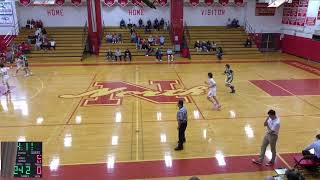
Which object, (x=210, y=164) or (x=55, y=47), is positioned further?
(x=55, y=47)

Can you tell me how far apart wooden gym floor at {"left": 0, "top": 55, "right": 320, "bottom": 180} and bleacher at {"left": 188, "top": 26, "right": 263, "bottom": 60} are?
6103mm

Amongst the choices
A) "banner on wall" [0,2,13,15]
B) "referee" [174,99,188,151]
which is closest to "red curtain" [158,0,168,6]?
"banner on wall" [0,2,13,15]

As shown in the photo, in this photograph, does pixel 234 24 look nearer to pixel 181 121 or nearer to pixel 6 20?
pixel 6 20

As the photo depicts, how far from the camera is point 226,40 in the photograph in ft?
92.5

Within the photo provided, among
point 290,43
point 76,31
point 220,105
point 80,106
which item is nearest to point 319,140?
point 220,105

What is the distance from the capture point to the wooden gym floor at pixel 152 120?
27.0 ft

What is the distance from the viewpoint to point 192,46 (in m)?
27.2

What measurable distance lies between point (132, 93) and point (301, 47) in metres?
17.5

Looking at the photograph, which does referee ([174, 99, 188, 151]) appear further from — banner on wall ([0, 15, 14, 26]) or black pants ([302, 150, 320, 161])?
banner on wall ([0, 15, 14, 26])

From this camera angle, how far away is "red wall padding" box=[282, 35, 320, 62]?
79.3 feet

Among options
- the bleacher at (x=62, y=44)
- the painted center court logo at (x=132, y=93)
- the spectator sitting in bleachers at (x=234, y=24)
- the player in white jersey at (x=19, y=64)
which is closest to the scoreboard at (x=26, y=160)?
the painted center court logo at (x=132, y=93)

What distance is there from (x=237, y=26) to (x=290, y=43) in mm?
5041

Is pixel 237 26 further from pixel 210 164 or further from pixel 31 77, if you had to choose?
pixel 210 164

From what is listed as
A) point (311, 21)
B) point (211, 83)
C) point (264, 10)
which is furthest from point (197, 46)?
point (211, 83)
